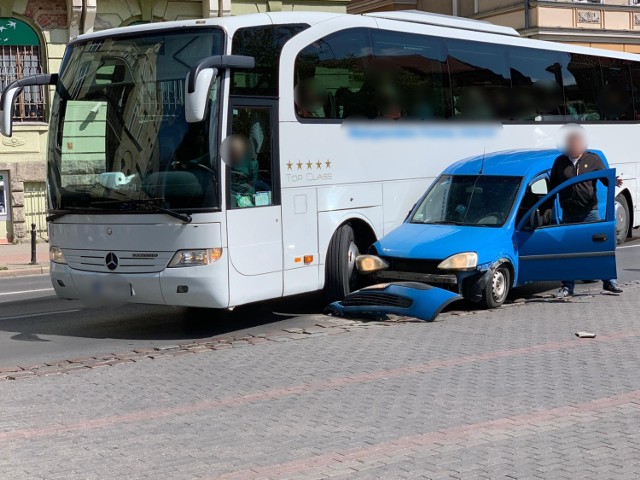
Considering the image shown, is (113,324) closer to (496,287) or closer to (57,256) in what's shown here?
(57,256)

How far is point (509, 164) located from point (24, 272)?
10449mm


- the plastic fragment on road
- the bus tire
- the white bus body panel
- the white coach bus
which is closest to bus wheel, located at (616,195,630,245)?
the bus tire

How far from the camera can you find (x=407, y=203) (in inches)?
544

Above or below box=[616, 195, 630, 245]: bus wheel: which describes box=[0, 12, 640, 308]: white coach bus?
above

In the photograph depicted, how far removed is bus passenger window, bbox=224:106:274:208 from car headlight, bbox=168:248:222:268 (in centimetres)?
55


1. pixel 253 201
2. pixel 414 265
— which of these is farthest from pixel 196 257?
pixel 414 265

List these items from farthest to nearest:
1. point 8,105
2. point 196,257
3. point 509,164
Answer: point 509,164 < point 8,105 < point 196,257

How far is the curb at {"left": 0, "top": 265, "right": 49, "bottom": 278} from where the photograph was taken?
19375mm

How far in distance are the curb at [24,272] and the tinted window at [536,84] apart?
9.67 m

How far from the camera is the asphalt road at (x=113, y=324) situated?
1061 centimetres

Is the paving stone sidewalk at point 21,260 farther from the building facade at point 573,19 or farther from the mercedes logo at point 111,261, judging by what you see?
the building facade at point 573,19

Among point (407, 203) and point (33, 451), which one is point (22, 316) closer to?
point (407, 203)

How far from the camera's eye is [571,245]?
488 inches

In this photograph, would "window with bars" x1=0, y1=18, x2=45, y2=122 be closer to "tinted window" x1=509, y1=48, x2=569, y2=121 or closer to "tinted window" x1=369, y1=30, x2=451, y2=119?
"tinted window" x1=509, y1=48, x2=569, y2=121
